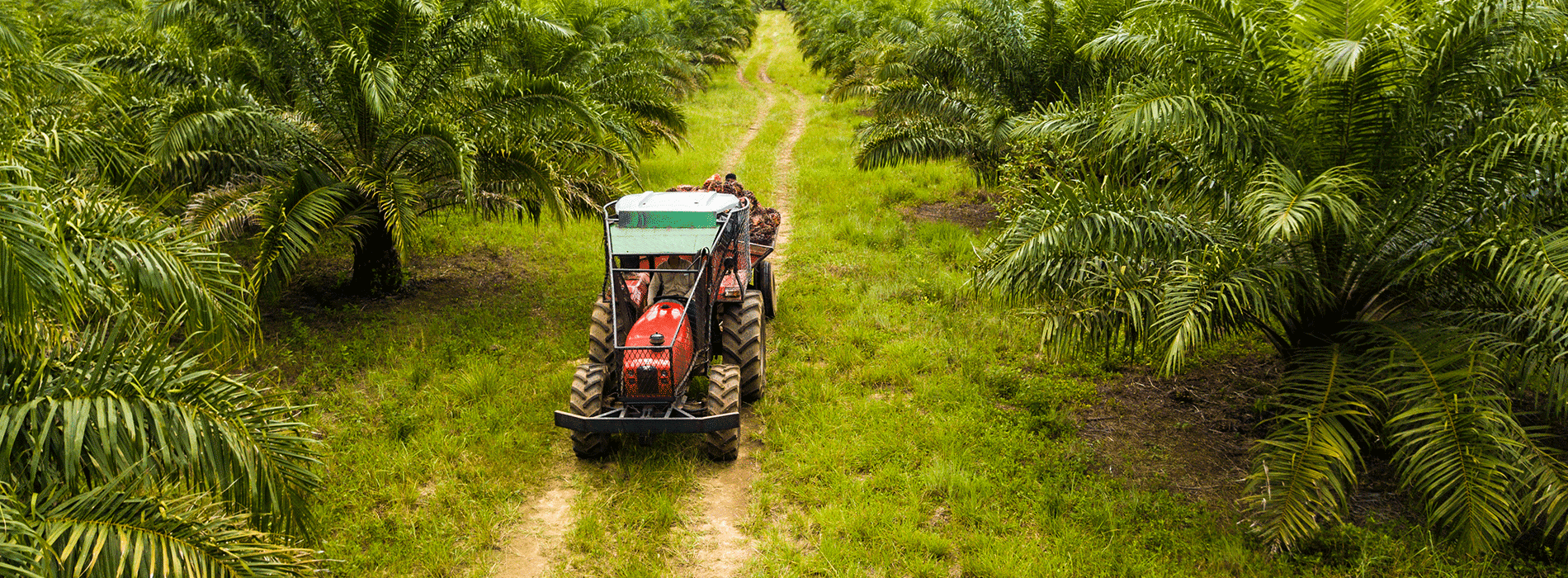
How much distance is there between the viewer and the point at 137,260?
344 centimetres

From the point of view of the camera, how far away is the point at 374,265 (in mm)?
9234

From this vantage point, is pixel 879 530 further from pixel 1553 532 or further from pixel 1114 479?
pixel 1553 532

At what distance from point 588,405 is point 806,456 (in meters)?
1.55

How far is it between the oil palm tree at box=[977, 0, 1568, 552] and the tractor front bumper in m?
2.07

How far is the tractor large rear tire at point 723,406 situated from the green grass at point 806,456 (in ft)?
0.54

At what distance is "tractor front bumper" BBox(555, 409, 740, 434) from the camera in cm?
549

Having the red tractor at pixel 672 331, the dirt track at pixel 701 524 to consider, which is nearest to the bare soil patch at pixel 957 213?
the red tractor at pixel 672 331

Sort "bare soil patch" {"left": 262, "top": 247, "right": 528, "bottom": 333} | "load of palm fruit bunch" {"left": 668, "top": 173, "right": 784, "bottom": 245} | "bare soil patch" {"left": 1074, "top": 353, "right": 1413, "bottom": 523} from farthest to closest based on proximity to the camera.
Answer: "load of palm fruit bunch" {"left": 668, "top": 173, "right": 784, "bottom": 245} < "bare soil patch" {"left": 262, "top": 247, "right": 528, "bottom": 333} < "bare soil patch" {"left": 1074, "top": 353, "right": 1413, "bottom": 523}

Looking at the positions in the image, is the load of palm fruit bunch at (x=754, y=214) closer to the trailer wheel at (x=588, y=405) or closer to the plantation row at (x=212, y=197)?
the plantation row at (x=212, y=197)

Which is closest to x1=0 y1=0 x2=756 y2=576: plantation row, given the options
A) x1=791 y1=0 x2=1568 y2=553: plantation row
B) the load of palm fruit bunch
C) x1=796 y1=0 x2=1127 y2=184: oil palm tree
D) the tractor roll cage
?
the load of palm fruit bunch

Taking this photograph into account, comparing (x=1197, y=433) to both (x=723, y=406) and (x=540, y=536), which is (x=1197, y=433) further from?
(x=540, y=536)

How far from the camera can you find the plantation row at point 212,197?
276 centimetres

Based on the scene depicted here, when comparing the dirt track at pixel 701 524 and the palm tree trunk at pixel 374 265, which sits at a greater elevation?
the palm tree trunk at pixel 374 265

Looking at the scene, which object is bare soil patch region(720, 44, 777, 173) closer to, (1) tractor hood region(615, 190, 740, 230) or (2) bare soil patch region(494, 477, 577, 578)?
(1) tractor hood region(615, 190, 740, 230)
